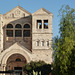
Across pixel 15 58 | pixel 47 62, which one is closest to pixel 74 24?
pixel 47 62

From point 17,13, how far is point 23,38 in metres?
5.48

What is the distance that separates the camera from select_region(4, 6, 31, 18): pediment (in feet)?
193

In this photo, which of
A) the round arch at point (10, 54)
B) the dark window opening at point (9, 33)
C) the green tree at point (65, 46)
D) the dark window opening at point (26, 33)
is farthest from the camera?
the dark window opening at point (26, 33)

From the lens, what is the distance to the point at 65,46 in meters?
31.6

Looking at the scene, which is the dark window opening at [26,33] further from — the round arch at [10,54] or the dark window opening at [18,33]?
the round arch at [10,54]

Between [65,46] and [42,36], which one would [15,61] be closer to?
[42,36]

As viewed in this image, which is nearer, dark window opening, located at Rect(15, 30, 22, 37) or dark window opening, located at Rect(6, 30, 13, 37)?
dark window opening, located at Rect(6, 30, 13, 37)

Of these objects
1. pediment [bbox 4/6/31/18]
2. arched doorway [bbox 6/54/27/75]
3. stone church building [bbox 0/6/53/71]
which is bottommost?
arched doorway [bbox 6/54/27/75]

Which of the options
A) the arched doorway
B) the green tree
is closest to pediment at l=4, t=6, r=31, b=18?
the arched doorway

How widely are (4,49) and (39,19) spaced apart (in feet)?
31.4

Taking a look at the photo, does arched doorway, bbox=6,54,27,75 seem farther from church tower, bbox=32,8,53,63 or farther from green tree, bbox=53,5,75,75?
green tree, bbox=53,5,75,75

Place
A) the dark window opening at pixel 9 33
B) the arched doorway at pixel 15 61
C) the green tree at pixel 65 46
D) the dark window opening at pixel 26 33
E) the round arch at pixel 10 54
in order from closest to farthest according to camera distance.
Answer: the green tree at pixel 65 46 → the round arch at pixel 10 54 → the arched doorway at pixel 15 61 → the dark window opening at pixel 9 33 → the dark window opening at pixel 26 33

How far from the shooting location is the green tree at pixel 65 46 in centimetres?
3103

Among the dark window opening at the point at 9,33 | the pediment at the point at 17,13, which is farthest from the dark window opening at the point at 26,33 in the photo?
the pediment at the point at 17,13
